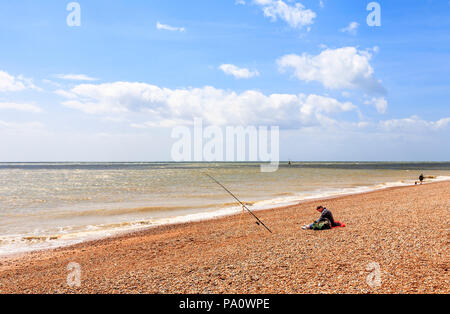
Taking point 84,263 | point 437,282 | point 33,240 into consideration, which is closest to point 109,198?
point 33,240

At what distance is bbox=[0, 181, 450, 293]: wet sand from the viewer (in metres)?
6.34

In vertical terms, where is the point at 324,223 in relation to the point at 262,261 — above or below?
above

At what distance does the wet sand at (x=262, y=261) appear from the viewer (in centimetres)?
634

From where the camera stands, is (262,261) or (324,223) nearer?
(262,261)

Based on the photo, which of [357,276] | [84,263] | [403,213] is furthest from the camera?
[403,213]

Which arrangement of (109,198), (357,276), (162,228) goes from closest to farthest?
(357,276) → (162,228) → (109,198)

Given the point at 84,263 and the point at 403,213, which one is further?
the point at 403,213

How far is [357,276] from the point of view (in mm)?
6414

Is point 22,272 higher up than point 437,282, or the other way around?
point 437,282

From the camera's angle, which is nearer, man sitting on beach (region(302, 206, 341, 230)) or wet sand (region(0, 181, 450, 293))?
wet sand (region(0, 181, 450, 293))

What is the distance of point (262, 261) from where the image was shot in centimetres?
790

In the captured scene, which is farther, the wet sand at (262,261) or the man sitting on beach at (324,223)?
the man sitting on beach at (324,223)

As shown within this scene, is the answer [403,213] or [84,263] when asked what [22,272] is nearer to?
[84,263]

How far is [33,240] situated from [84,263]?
6009 millimetres
